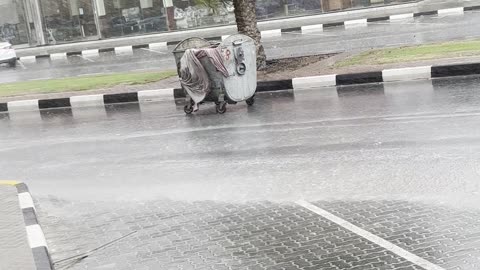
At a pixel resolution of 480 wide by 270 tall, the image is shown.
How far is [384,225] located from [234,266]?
129 centimetres

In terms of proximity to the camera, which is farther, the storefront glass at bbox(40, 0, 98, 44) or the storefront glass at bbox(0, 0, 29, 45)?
the storefront glass at bbox(0, 0, 29, 45)

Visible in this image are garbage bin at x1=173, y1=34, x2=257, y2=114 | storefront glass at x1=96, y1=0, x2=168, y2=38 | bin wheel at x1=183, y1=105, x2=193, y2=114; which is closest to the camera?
garbage bin at x1=173, y1=34, x2=257, y2=114

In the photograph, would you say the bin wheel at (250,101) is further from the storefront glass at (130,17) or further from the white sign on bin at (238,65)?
the storefront glass at (130,17)

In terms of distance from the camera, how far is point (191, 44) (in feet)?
47.4

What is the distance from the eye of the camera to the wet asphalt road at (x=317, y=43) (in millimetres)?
→ 20572

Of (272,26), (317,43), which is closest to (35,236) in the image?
(317,43)

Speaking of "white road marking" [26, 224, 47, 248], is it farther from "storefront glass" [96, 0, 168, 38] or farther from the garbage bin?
"storefront glass" [96, 0, 168, 38]

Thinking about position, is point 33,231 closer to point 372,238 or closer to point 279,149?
point 372,238

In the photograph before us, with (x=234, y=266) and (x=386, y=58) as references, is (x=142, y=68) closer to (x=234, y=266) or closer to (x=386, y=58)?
(x=386, y=58)

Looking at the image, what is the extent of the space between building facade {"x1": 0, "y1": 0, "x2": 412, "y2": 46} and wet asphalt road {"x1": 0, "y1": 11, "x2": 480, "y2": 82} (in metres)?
4.13

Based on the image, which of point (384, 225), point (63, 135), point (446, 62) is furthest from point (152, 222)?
point (446, 62)

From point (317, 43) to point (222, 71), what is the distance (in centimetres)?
984

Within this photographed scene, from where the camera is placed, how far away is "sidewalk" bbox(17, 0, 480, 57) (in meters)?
29.6

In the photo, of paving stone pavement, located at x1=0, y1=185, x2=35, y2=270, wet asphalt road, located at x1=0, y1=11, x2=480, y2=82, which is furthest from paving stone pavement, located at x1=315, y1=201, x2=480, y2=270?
wet asphalt road, located at x1=0, y1=11, x2=480, y2=82
